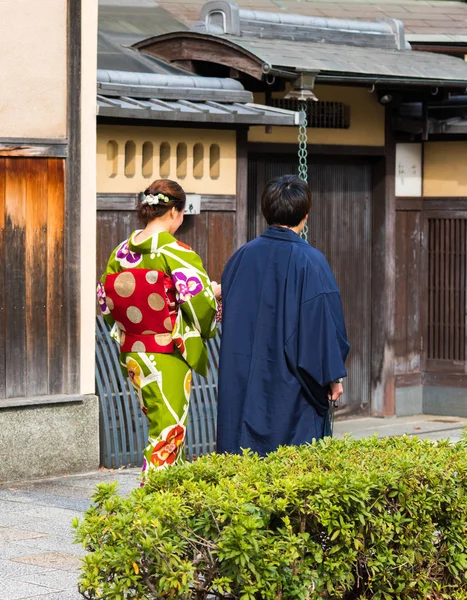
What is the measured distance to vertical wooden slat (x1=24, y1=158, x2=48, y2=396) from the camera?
9219mm

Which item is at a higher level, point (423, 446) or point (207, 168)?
point (207, 168)

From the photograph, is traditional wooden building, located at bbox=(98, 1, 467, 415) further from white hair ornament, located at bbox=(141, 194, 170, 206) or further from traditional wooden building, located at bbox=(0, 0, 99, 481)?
white hair ornament, located at bbox=(141, 194, 170, 206)

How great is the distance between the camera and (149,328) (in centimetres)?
691

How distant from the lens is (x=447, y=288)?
13.4 metres

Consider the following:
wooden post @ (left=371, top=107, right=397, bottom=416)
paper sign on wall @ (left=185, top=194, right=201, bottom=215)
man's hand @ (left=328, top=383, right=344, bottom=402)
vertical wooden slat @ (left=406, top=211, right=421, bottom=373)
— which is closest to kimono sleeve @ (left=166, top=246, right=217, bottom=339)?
man's hand @ (left=328, top=383, right=344, bottom=402)

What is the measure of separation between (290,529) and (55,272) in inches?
191

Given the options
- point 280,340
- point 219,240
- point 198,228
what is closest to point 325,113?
point 219,240

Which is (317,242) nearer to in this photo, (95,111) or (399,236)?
(399,236)

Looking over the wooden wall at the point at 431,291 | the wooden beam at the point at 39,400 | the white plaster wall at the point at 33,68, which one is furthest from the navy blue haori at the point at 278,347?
the wooden wall at the point at 431,291

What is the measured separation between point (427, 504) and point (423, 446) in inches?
24.7

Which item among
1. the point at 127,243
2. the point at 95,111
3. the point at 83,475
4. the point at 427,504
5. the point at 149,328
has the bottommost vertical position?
the point at 83,475

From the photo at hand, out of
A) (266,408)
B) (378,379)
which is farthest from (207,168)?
(266,408)

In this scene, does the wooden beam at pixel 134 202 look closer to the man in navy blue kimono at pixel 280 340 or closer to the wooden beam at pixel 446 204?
the wooden beam at pixel 446 204

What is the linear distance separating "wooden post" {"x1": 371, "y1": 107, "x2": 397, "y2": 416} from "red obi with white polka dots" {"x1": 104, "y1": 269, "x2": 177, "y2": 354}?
6484mm
